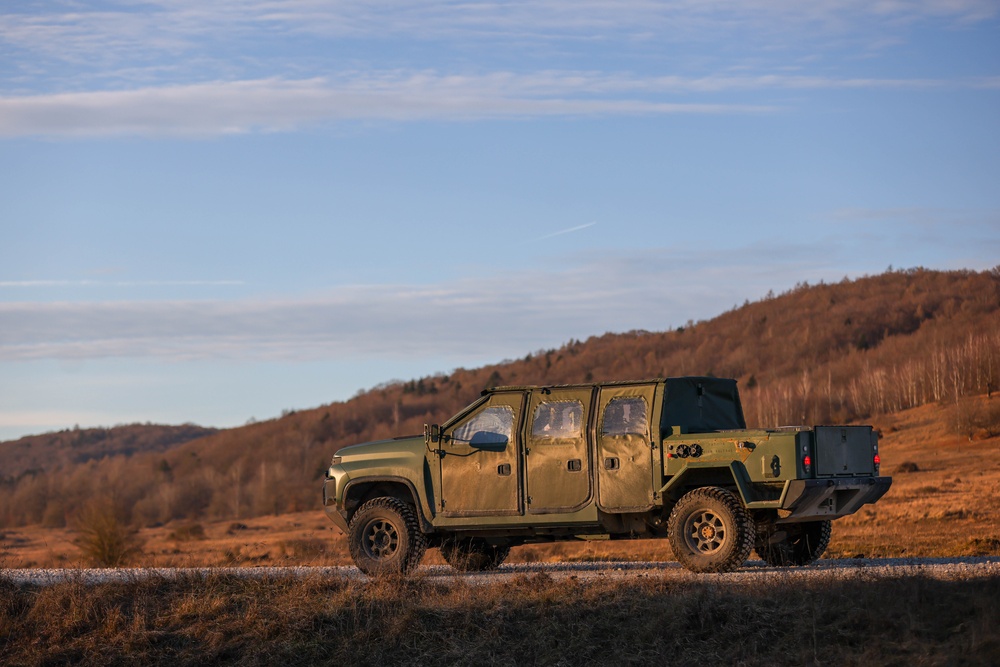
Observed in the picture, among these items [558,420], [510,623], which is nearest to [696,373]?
[558,420]

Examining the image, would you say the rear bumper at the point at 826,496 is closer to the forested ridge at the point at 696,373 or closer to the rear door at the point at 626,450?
the rear door at the point at 626,450

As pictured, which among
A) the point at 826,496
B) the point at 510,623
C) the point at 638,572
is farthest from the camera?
the point at 638,572

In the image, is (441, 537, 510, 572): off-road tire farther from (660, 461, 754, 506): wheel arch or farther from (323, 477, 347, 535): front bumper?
(660, 461, 754, 506): wheel arch

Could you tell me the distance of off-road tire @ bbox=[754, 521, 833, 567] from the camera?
14711mm

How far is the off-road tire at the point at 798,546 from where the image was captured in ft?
48.3

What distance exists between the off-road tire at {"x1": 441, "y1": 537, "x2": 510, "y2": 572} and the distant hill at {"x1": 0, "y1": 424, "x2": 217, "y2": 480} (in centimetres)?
14983

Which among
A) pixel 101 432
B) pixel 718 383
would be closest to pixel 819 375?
pixel 718 383

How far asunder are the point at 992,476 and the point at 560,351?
78.3m

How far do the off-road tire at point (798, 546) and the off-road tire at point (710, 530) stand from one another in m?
1.34

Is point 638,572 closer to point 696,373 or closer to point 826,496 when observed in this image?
point 826,496

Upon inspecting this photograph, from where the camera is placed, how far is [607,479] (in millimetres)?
13891

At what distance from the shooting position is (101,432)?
176125mm

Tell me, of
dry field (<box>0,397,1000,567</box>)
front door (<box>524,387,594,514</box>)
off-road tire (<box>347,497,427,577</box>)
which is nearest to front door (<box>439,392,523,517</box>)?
front door (<box>524,387,594,514</box>)

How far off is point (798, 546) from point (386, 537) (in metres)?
4.97
